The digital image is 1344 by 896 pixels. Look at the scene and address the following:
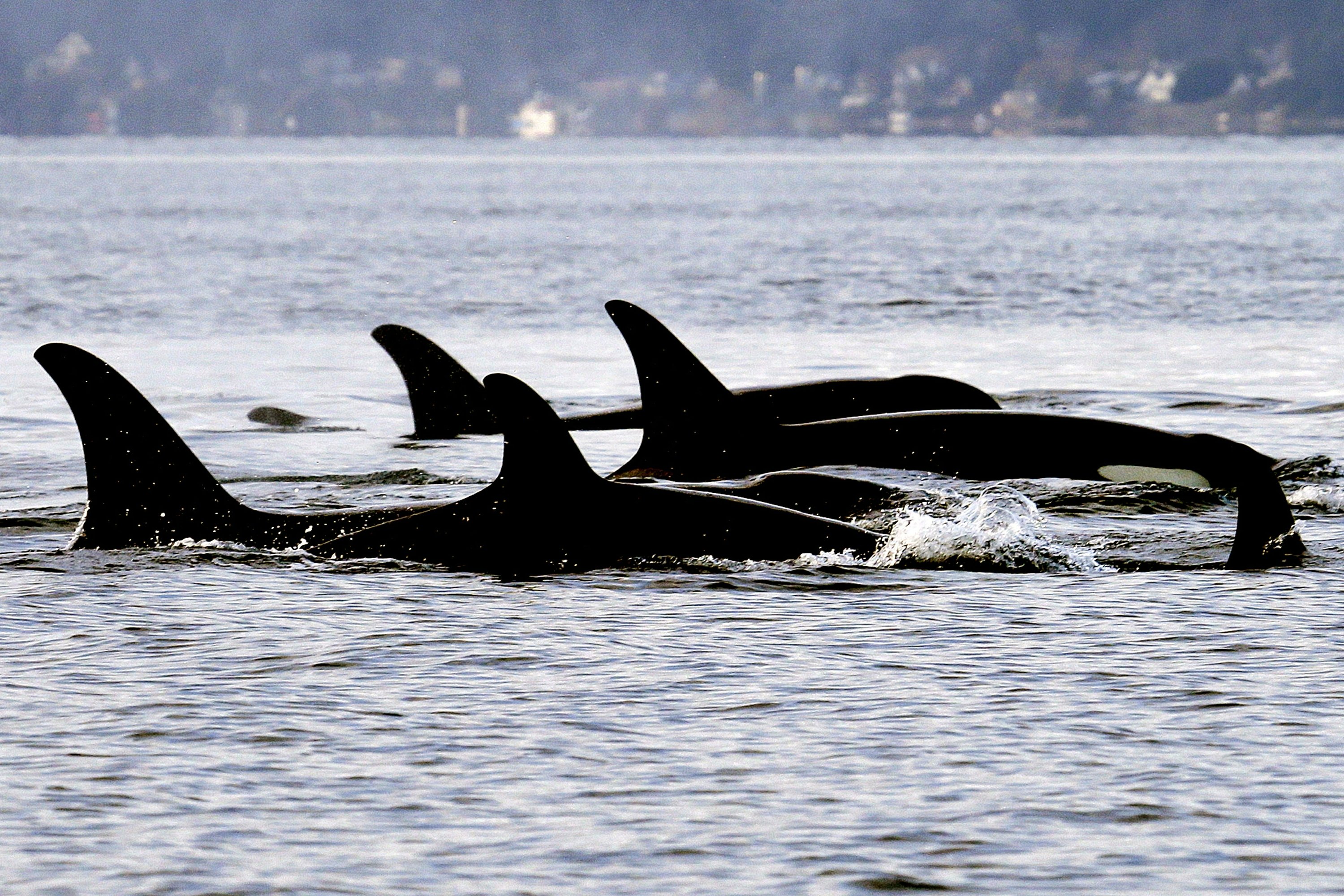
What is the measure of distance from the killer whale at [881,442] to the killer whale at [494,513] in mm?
2870

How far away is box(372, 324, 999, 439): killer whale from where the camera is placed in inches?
699

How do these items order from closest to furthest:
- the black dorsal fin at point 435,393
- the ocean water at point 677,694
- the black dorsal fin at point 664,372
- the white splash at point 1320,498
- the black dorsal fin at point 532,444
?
the ocean water at point 677,694
the black dorsal fin at point 532,444
the white splash at point 1320,498
the black dorsal fin at point 664,372
the black dorsal fin at point 435,393

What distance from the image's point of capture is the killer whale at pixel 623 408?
1777 centimetres

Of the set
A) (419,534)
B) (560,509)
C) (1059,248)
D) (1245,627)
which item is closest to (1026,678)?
(1245,627)

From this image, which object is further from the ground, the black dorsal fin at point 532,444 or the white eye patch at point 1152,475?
the black dorsal fin at point 532,444

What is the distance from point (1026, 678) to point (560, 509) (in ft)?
10.1

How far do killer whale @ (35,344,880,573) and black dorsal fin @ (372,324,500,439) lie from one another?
23.7 feet

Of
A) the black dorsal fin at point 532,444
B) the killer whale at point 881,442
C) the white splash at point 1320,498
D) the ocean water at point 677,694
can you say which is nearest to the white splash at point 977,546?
the ocean water at point 677,694

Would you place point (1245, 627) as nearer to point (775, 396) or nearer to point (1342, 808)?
point (1342, 808)

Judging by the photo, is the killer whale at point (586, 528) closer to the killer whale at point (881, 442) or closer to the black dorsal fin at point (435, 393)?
the killer whale at point (881, 442)

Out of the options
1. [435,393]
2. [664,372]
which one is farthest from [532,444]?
Answer: [435,393]

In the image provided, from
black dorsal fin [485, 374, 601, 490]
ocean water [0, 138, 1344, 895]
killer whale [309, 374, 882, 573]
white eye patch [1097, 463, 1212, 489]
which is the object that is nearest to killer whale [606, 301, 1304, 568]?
white eye patch [1097, 463, 1212, 489]

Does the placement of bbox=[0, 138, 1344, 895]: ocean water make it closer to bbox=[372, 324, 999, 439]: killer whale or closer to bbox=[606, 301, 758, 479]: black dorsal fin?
bbox=[372, 324, 999, 439]: killer whale

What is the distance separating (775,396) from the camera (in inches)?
707
